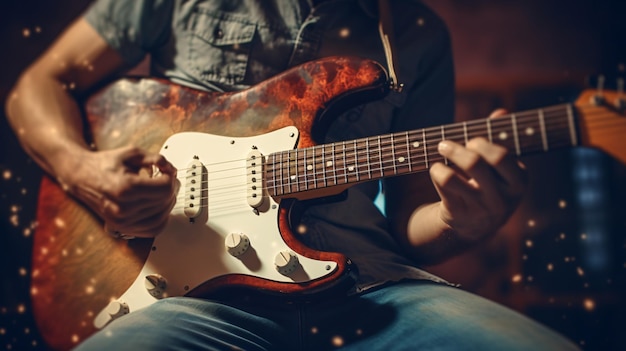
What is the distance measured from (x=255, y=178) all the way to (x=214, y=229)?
9 centimetres

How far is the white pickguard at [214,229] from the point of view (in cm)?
56

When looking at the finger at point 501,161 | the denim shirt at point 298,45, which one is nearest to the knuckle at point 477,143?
the finger at point 501,161

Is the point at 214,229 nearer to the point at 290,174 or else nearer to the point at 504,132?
the point at 290,174

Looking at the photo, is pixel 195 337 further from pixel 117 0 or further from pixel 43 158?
Answer: pixel 117 0

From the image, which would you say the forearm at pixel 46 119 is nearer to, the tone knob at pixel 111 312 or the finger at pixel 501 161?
the tone knob at pixel 111 312

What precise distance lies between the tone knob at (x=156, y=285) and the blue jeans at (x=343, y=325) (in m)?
0.03

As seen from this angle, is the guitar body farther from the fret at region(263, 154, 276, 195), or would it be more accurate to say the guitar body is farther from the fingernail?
the fingernail

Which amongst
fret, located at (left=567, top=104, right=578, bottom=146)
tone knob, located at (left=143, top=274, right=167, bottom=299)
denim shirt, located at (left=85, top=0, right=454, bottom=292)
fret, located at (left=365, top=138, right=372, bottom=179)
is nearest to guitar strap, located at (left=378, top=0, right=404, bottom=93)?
denim shirt, located at (left=85, top=0, right=454, bottom=292)

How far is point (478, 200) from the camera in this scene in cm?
51

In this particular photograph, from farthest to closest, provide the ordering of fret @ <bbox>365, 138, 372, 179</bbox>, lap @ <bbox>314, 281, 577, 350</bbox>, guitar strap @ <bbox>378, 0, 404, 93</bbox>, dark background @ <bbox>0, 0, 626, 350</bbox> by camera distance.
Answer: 1. dark background @ <bbox>0, 0, 626, 350</bbox>
2. guitar strap @ <bbox>378, 0, 404, 93</bbox>
3. fret @ <bbox>365, 138, 372, 179</bbox>
4. lap @ <bbox>314, 281, 577, 350</bbox>

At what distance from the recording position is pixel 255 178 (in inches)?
23.1

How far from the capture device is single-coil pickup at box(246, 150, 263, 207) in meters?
0.58

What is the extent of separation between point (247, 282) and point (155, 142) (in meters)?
0.28

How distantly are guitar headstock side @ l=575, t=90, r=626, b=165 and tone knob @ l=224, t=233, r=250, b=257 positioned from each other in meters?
0.40
